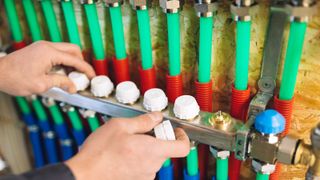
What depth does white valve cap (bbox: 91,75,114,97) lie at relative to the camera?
865 millimetres

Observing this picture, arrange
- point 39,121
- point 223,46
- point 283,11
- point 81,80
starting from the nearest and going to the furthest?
point 283,11
point 223,46
point 81,80
point 39,121

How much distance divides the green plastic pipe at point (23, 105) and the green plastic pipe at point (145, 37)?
418mm

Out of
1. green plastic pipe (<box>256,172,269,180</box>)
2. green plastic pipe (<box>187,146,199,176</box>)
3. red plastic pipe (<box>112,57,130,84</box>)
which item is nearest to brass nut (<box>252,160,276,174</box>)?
green plastic pipe (<box>256,172,269,180</box>)

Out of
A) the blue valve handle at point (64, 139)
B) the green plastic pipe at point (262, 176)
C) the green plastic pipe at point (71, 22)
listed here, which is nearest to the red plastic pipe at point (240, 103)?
the green plastic pipe at point (262, 176)

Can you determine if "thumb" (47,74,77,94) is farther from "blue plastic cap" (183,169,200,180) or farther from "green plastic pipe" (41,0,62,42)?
"blue plastic cap" (183,169,200,180)

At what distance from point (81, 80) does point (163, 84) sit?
186 millimetres

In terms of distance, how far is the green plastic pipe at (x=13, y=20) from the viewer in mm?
979

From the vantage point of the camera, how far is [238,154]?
2.48 feet

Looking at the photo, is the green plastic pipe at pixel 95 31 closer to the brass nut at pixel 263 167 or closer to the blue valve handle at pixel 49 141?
the blue valve handle at pixel 49 141

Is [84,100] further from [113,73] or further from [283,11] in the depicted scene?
[283,11]

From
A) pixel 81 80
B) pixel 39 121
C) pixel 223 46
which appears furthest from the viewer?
pixel 39 121

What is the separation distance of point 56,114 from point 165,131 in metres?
0.43

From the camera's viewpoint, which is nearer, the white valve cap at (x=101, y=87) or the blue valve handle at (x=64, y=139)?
the white valve cap at (x=101, y=87)

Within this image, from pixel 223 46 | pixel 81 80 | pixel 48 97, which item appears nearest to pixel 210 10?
pixel 223 46
